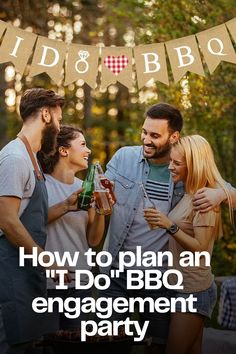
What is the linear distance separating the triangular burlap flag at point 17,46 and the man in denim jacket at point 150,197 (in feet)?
2.16

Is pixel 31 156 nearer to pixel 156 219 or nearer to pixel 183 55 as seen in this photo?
pixel 156 219

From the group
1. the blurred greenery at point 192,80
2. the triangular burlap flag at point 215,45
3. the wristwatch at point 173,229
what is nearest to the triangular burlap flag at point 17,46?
the triangular burlap flag at point 215,45

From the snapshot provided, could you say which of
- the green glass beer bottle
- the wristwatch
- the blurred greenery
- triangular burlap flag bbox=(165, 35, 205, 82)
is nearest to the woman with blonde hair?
the wristwatch

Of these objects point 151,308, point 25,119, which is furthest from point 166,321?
point 25,119

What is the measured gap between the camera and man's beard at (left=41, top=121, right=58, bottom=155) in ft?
13.7

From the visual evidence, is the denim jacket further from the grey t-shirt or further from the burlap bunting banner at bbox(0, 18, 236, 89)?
the grey t-shirt

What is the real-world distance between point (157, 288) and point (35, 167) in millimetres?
839

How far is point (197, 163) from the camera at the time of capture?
424cm

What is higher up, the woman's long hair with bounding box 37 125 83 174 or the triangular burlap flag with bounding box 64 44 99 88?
the triangular burlap flag with bounding box 64 44 99 88

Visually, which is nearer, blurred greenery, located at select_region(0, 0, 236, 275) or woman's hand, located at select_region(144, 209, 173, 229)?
woman's hand, located at select_region(144, 209, 173, 229)

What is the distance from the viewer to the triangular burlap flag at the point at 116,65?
4.60m

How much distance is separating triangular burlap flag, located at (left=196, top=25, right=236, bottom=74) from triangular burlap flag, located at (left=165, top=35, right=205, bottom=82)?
41mm

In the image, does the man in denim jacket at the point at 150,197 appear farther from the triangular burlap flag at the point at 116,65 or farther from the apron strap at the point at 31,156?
the apron strap at the point at 31,156

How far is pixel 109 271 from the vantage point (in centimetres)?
444
